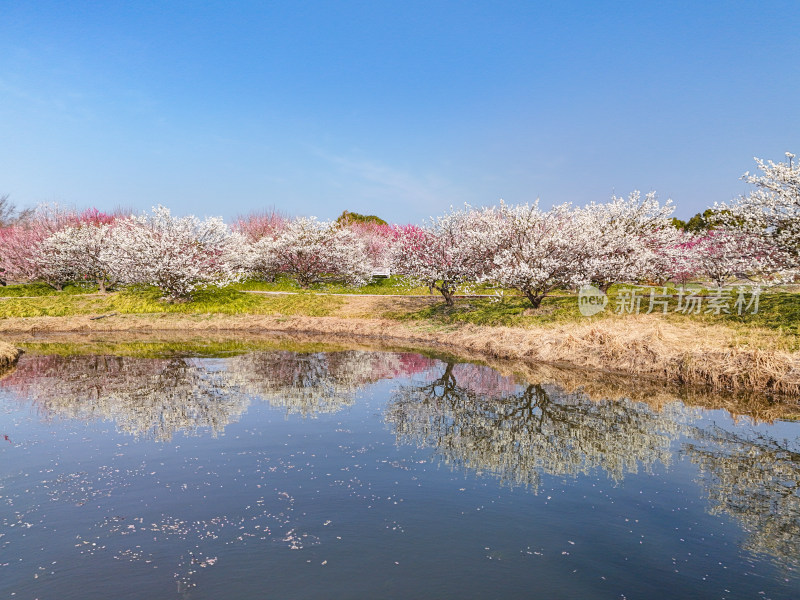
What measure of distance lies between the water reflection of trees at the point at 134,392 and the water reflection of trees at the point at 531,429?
256 inches

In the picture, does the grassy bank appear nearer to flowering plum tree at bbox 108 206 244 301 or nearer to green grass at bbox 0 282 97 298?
flowering plum tree at bbox 108 206 244 301

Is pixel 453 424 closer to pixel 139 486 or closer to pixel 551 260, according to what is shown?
pixel 139 486

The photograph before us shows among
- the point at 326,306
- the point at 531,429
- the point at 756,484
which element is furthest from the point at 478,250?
the point at 756,484

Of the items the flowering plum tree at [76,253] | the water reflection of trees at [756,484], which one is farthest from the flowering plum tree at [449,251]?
the flowering plum tree at [76,253]

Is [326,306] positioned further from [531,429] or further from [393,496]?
[393,496]

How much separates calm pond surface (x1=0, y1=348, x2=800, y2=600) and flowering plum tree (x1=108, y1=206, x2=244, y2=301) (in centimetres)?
2697

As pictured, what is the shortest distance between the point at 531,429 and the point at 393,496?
687cm

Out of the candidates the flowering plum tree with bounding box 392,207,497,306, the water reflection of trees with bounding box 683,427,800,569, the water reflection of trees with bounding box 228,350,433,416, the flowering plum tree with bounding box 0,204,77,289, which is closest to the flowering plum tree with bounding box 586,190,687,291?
the flowering plum tree with bounding box 392,207,497,306

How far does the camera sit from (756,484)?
13164mm

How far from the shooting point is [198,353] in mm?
33188

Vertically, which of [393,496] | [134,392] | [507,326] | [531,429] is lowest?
[134,392]

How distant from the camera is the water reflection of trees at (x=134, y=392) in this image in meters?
18.3

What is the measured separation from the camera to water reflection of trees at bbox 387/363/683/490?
14555mm

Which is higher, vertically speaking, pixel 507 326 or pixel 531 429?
pixel 507 326
